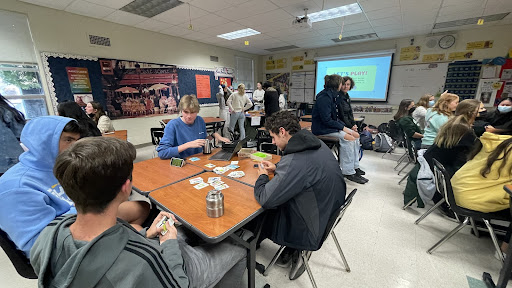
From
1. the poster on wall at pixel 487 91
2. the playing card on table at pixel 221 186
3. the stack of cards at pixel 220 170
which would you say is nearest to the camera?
the playing card on table at pixel 221 186

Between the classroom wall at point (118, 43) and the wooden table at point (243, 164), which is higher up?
the classroom wall at point (118, 43)

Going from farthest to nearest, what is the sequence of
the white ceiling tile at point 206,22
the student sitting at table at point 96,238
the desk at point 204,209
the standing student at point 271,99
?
the standing student at point 271,99, the white ceiling tile at point 206,22, the desk at point 204,209, the student sitting at table at point 96,238

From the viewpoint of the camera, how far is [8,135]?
1.93 meters

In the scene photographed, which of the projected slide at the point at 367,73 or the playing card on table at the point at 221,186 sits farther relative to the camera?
the projected slide at the point at 367,73

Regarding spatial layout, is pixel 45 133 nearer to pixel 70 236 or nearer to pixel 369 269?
pixel 70 236

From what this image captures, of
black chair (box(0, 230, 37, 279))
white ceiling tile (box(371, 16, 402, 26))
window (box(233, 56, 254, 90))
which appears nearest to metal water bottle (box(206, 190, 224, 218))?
black chair (box(0, 230, 37, 279))

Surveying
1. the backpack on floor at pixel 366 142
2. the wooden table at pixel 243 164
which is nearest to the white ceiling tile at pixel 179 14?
the wooden table at pixel 243 164

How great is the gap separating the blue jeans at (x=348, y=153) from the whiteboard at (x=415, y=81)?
4.32m

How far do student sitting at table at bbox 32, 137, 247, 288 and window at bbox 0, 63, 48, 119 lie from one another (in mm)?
4648

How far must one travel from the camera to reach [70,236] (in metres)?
0.64

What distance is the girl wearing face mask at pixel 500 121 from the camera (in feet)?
10.1

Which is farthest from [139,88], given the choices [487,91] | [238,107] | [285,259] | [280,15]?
[487,91]

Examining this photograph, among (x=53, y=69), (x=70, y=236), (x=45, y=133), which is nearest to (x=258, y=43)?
(x=53, y=69)

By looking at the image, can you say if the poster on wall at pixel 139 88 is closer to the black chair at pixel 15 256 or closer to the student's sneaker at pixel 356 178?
the black chair at pixel 15 256
